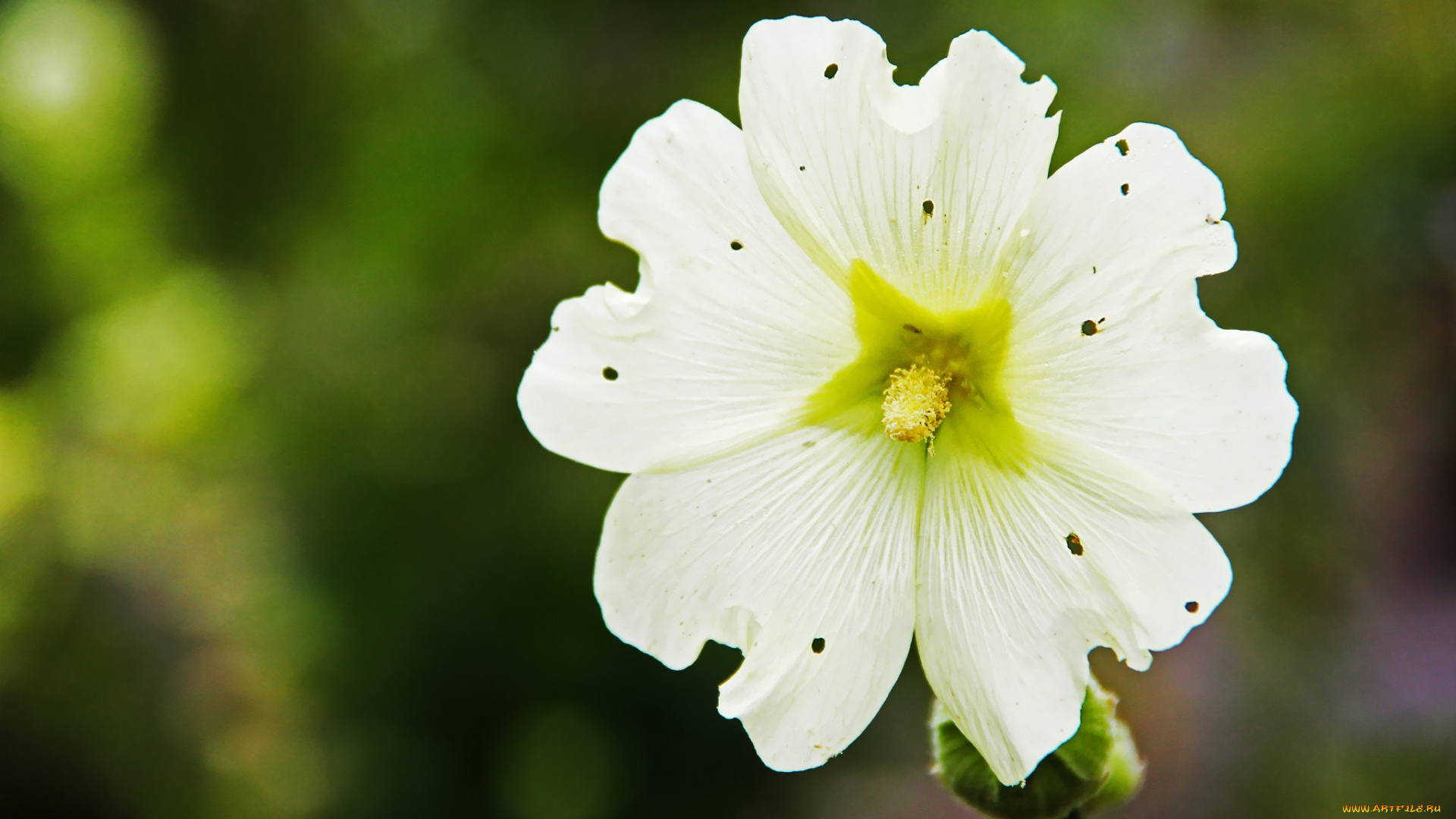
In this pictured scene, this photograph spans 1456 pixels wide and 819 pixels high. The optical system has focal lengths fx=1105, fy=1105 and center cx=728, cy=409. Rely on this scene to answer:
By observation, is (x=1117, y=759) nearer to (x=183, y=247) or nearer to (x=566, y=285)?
(x=566, y=285)

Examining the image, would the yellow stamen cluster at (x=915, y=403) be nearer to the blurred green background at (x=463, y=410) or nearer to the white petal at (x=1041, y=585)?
the white petal at (x=1041, y=585)

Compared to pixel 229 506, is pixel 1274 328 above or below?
above

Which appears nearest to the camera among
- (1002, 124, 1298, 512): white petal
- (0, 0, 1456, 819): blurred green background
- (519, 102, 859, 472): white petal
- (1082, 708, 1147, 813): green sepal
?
(1002, 124, 1298, 512): white petal

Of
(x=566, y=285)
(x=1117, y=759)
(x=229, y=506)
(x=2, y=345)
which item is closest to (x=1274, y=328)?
(x=1117, y=759)

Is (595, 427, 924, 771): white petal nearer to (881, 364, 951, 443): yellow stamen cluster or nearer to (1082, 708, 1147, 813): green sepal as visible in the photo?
(881, 364, 951, 443): yellow stamen cluster

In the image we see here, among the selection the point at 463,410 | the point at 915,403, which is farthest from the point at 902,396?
the point at 463,410

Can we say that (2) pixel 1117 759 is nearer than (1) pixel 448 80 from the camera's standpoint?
Yes

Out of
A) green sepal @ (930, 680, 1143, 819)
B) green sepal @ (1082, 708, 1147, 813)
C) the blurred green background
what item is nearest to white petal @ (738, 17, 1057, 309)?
green sepal @ (930, 680, 1143, 819)
